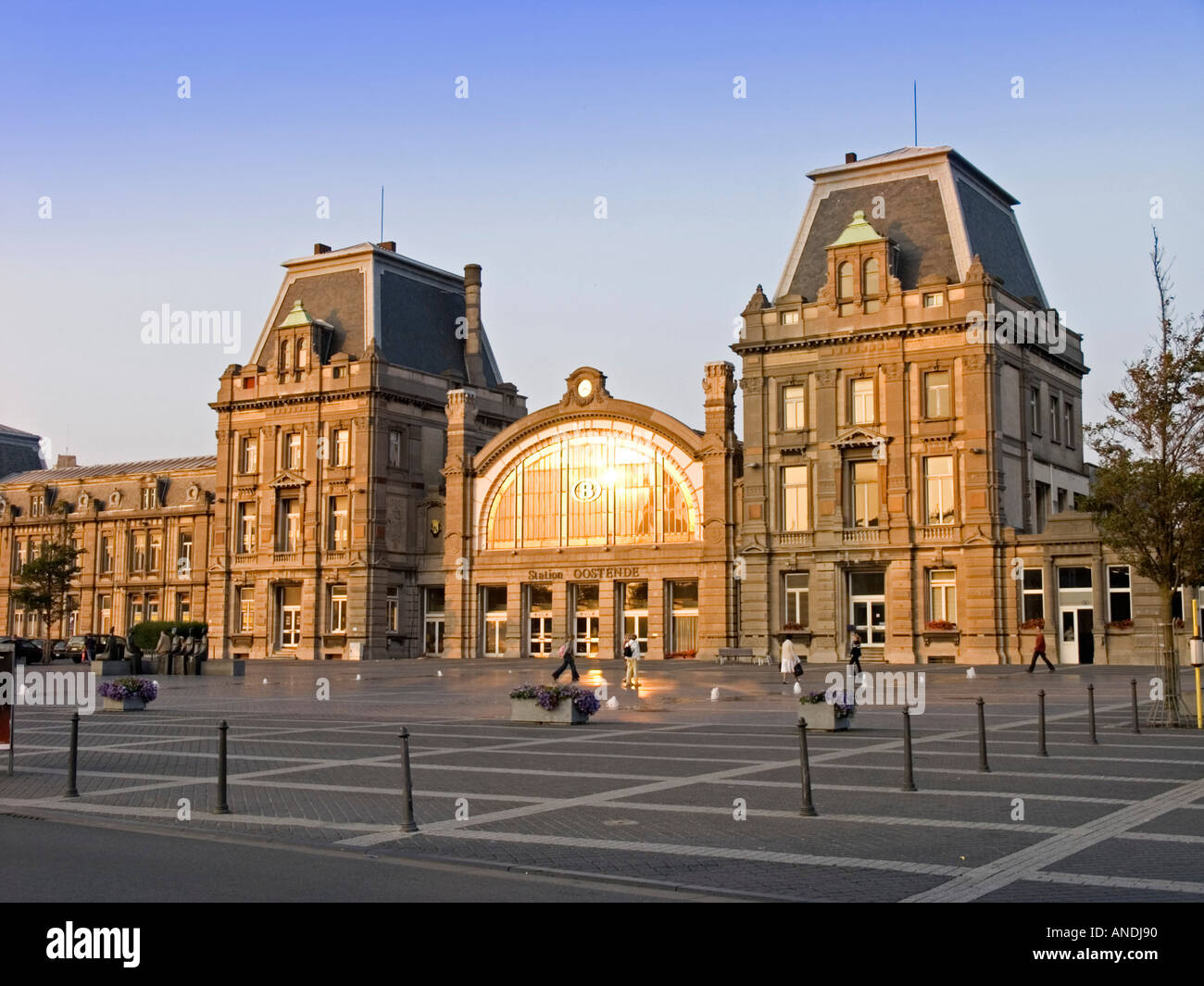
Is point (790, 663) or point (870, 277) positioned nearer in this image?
point (790, 663)

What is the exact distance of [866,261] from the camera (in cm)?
6191

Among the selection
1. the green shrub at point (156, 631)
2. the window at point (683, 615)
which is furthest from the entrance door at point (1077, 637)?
the green shrub at point (156, 631)

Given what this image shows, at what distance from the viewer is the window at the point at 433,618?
8081cm

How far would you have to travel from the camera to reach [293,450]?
81875mm

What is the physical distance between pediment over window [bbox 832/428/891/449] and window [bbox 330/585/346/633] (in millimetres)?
32522

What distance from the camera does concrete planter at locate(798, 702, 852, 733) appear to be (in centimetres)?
2541

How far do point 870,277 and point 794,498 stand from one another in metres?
11.0

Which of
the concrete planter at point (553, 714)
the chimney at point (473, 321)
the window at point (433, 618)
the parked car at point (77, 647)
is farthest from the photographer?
the chimney at point (473, 321)

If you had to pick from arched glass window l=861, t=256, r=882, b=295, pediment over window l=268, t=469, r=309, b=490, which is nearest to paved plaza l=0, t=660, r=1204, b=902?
arched glass window l=861, t=256, r=882, b=295

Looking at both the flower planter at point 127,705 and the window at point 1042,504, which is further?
the window at point 1042,504

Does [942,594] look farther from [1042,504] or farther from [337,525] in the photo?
[337,525]

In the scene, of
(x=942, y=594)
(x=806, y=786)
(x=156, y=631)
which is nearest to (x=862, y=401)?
(x=942, y=594)

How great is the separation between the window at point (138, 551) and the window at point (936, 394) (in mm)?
58242

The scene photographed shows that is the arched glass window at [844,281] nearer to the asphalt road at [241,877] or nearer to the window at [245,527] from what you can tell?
the window at [245,527]
